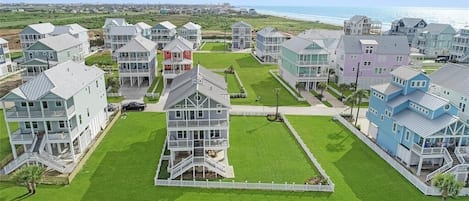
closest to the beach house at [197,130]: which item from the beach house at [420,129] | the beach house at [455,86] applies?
the beach house at [420,129]

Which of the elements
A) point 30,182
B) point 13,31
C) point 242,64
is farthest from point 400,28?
point 13,31

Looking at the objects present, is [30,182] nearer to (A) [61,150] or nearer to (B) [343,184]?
(A) [61,150]

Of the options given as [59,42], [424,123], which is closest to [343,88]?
[424,123]

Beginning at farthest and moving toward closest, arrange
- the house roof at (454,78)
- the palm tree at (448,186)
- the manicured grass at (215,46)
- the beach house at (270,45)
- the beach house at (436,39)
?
the manicured grass at (215,46) → the beach house at (436,39) → the beach house at (270,45) → the house roof at (454,78) → the palm tree at (448,186)

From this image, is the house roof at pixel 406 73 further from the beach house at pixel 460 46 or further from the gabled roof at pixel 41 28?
the gabled roof at pixel 41 28

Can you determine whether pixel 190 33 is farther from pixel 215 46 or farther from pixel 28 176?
pixel 28 176

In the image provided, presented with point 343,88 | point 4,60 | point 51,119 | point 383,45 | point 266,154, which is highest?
point 383,45

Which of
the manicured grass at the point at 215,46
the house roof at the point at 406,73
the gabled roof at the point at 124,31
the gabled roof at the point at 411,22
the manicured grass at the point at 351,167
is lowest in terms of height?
the manicured grass at the point at 351,167
